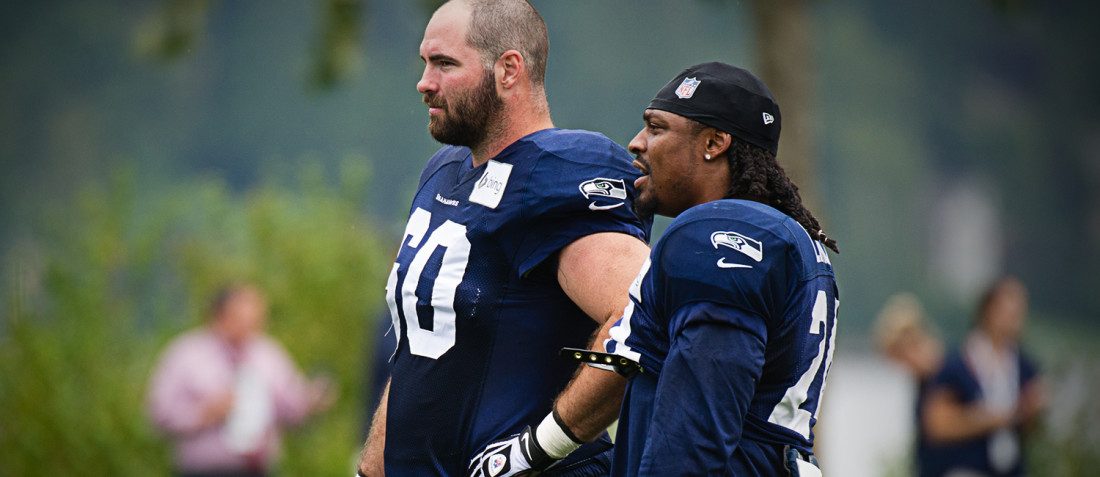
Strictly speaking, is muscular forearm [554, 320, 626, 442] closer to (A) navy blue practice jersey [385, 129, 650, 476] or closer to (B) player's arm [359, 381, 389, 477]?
(A) navy blue practice jersey [385, 129, 650, 476]

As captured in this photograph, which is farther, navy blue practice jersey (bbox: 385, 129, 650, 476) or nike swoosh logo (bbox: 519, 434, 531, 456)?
navy blue practice jersey (bbox: 385, 129, 650, 476)

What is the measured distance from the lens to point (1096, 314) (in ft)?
70.8

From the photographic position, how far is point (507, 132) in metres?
3.23

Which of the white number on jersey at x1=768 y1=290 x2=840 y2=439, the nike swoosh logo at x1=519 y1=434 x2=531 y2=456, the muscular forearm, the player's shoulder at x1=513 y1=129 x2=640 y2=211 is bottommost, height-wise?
the nike swoosh logo at x1=519 y1=434 x2=531 y2=456

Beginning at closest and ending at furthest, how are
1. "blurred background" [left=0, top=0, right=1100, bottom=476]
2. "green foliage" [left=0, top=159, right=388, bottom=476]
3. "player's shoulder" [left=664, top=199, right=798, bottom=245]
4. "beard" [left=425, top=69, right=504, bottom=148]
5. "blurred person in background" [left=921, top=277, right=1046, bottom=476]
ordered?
"player's shoulder" [left=664, top=199, right=798, bottom=245] → "beard" [left=425, top=69, right=504, bottom=148] → "blurred person in background" [left=921, top=277, right=1046, bottom=476] → "green foliage" [left=0, top=159, right=388, bottom=476] → "blurred background" [left=0, top=0, right=1100, bottom=476]

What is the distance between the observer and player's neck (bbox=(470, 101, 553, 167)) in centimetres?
323

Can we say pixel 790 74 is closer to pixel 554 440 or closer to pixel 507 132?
pixel 507 132

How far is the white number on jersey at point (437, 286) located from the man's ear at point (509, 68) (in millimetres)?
413

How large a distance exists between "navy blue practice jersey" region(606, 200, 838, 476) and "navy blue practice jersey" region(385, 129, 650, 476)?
520 millimetres

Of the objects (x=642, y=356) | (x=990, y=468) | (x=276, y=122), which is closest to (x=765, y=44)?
(x=990, y=468)

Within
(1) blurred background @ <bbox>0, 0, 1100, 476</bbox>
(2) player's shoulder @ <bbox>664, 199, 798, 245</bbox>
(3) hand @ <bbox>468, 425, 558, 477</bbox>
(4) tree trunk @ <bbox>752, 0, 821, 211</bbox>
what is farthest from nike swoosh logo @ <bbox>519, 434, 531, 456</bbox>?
(1) blurred background @ <bbox>0, 0, 1100, 476</bbox>

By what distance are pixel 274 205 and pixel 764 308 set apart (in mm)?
8006

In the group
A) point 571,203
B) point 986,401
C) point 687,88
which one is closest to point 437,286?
point 571,203

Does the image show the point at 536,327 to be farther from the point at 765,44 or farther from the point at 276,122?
the point at 276,122
